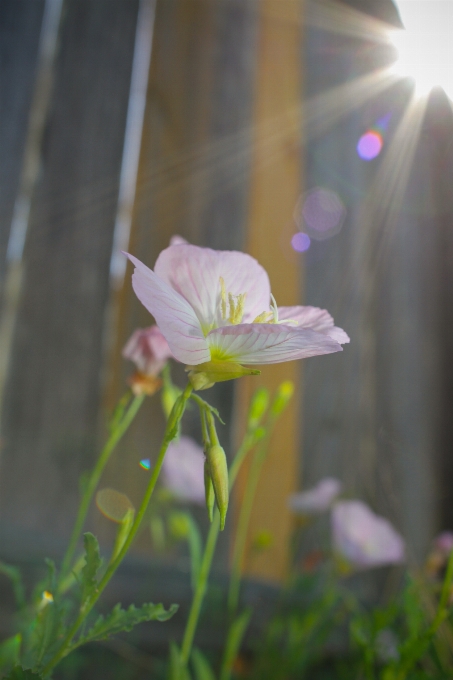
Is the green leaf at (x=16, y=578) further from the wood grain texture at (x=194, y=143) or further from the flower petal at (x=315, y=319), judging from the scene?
the wood grain texture at (x=194, y=143)

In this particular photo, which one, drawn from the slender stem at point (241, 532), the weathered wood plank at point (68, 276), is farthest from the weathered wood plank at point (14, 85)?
the slender stem at point (241, 532)

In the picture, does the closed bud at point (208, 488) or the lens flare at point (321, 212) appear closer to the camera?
the closed bud at point (208, 488)

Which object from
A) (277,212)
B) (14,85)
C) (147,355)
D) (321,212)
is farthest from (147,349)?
(321,212)

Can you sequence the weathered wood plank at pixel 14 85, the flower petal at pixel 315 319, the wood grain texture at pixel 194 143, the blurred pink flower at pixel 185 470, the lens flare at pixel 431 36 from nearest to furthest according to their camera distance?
the flower petal at pixel 315 319, the lens flare at pixel 431 36, the blurred pink flower at pixel 185 470, the weathered wood plank at pixel 14 85, the wood grain texture at pixel 194 143

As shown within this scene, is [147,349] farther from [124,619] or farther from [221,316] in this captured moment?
[124,619]

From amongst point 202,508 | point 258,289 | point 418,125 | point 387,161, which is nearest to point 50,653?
point 258,289
